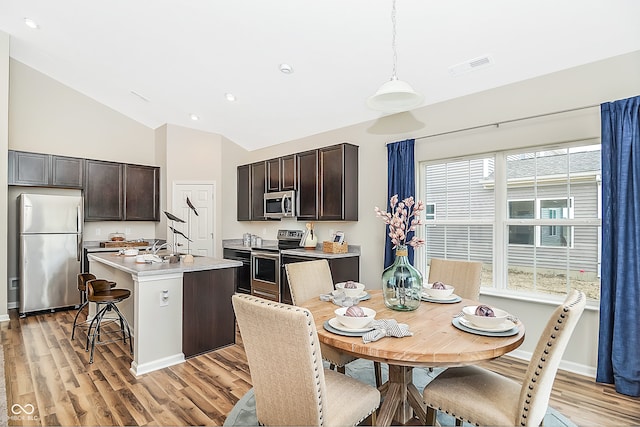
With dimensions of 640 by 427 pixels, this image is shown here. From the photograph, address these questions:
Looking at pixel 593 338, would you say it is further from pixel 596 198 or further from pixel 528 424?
pixel 528 424

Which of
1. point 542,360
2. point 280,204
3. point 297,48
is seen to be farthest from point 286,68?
point 542,360

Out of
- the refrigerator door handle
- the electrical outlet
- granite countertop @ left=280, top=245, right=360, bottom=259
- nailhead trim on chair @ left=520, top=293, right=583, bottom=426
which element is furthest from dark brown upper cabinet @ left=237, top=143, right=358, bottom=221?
nailhead trim on chair @ left=520, top=293, right=583, bottom=426

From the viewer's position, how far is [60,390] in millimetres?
2559

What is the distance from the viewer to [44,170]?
16.5 feet

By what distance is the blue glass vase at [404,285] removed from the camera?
210 centimetres

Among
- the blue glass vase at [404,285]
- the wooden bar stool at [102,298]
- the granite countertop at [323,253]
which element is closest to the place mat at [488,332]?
the blue glass vase at [404,285]

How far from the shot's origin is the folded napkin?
63.5 inches

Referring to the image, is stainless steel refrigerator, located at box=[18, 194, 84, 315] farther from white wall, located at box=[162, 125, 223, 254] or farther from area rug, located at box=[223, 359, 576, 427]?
area rug, located at box=[223, 359, 576, 427]

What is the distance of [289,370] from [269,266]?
12.0ft

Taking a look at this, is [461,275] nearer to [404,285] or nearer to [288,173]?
[404,285]

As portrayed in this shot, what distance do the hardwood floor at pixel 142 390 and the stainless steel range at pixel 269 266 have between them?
60.0 inches

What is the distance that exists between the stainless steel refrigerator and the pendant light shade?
4.87 m

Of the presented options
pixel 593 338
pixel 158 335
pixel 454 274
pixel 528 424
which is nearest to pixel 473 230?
pixel 454 274

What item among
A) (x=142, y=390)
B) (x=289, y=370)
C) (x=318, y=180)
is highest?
(x=318, y=180)
